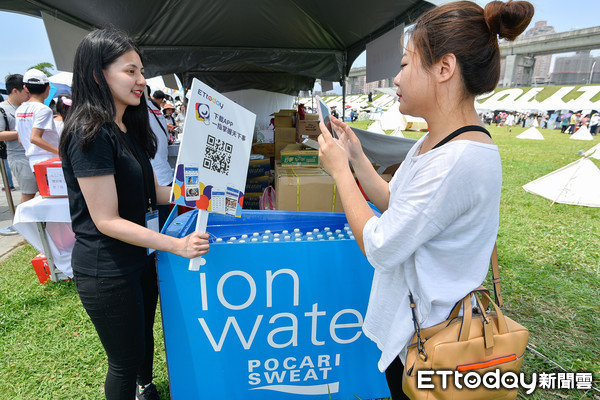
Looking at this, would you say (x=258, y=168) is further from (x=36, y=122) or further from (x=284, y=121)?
(x=36, y=122)

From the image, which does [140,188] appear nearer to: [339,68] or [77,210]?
[77,210]

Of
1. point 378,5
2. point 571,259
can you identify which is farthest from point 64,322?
point 571,259

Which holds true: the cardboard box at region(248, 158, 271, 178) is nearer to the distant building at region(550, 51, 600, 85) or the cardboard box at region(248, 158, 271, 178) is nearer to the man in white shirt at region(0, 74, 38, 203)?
Answer: the man in white shirt at region(0, 74, 38, 203)

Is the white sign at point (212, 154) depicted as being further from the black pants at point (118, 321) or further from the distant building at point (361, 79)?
the distant building at point (361, 79)

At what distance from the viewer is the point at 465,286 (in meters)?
0.89

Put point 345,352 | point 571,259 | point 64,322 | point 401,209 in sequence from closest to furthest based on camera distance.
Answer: point 401,209 < point 345,352 < point 64,322 < point 571,259

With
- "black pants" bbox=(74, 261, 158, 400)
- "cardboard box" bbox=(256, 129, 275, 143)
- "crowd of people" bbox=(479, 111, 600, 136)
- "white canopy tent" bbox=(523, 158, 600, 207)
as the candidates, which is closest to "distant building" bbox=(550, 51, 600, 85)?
"crowd of people" bbox=(479, 111, 600, 136)

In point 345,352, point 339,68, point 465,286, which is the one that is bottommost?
point 345,352

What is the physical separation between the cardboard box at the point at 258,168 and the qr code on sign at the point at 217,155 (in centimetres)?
303

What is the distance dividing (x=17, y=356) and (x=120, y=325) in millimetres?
1615

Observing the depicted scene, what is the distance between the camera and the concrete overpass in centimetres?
3878

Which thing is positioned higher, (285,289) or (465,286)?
(465,286)

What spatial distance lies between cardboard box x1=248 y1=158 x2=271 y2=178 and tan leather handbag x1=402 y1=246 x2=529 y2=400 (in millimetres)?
3602

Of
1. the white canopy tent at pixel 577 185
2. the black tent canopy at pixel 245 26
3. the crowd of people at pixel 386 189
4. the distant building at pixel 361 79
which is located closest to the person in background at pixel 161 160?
the black tent canopy at pixel 245 26
